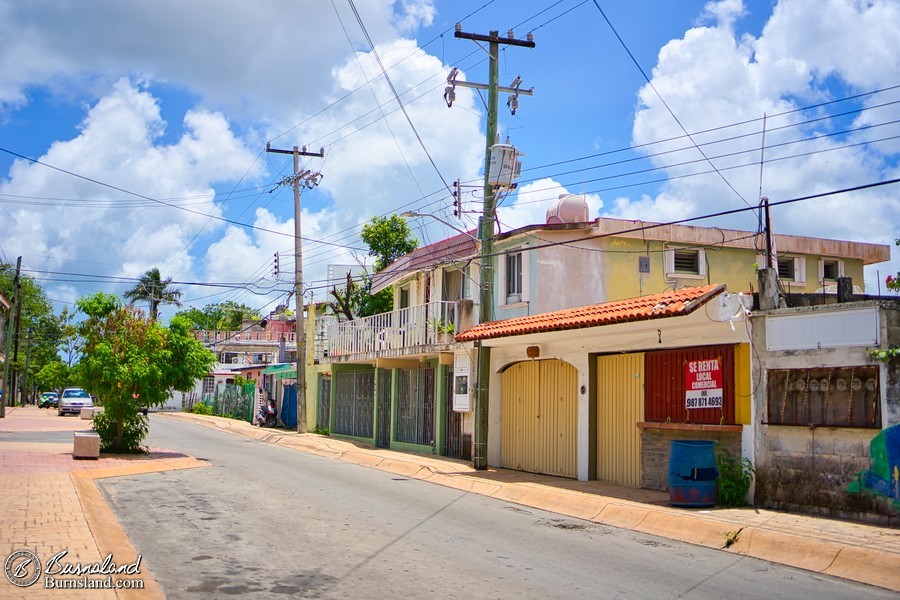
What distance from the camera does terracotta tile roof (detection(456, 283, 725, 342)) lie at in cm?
1280

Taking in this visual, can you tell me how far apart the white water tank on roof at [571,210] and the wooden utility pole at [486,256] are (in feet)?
11.7

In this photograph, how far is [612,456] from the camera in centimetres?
1605

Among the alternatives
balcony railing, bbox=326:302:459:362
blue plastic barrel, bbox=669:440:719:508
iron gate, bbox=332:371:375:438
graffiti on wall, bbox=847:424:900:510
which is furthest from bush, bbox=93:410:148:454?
graffiti on wall, bbox=847:424:900:510

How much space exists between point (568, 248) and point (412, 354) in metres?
5.72

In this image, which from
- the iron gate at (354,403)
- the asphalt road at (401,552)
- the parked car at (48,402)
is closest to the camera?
the asphalt road at (401,552)

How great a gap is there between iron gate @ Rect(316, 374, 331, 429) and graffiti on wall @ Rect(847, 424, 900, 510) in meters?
24.9

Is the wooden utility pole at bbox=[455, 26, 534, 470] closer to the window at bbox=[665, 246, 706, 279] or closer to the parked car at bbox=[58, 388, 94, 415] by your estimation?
the window at bbox=[665, 246, 706, 279]

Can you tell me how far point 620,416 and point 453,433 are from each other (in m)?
7.35

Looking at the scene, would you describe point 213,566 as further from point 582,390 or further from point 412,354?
point 412,354

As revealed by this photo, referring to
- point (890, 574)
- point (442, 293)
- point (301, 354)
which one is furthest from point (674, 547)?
point (301, 354)

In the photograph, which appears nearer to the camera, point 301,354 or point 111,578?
point 111,578

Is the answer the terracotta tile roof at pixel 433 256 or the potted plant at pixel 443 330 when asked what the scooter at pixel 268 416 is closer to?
the terracotta tile roof at pixel 433 256

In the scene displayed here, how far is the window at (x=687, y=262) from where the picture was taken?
22094mm

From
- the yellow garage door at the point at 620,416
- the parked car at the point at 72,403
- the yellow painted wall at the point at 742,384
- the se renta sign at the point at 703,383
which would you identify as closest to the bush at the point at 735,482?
the yellow painted wall at the point at 742,384
